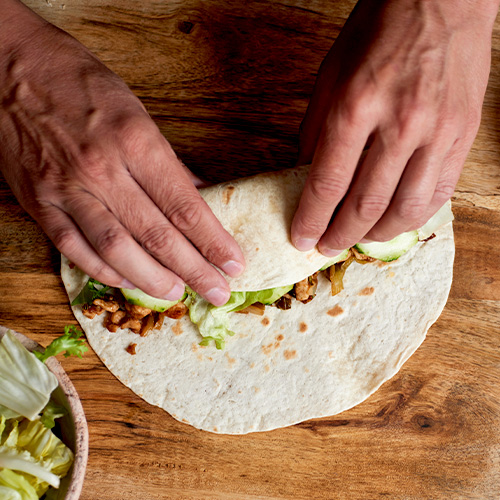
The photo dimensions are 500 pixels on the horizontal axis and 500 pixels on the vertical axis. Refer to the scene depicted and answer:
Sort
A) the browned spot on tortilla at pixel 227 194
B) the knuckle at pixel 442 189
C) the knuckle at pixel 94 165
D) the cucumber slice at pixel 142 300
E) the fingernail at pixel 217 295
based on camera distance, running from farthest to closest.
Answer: the cucumber slice at pixel 142 300 < the browned spot on tortilla at pixel 227 194 < the fingernail at pixel 217 295 < the knuckle at pixel 442 189 < the knuckle at pixel 94 165

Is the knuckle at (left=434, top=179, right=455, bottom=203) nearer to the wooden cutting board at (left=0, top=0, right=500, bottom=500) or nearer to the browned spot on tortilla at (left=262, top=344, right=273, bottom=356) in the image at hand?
the wooden cutting board at (left=0, top=0, right=500, bottom=500)

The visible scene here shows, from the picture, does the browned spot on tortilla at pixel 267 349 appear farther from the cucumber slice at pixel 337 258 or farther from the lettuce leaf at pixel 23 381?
the lettuce leaf at pixel 23 381

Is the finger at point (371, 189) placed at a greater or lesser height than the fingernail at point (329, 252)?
greater

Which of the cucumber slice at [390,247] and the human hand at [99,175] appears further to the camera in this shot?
the cucumber slice at [390,247]

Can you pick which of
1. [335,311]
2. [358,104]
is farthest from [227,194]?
[335,311]

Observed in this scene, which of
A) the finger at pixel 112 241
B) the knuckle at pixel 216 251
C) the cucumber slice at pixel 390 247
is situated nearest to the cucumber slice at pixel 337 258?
the cucumber slice at pixel 390 247

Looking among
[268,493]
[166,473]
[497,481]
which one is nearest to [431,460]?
[497,481]

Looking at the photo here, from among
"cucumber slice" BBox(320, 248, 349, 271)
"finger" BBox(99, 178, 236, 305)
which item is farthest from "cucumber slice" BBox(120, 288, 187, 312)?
"cucumber slice" BBox(320, 248, 349, 271)
